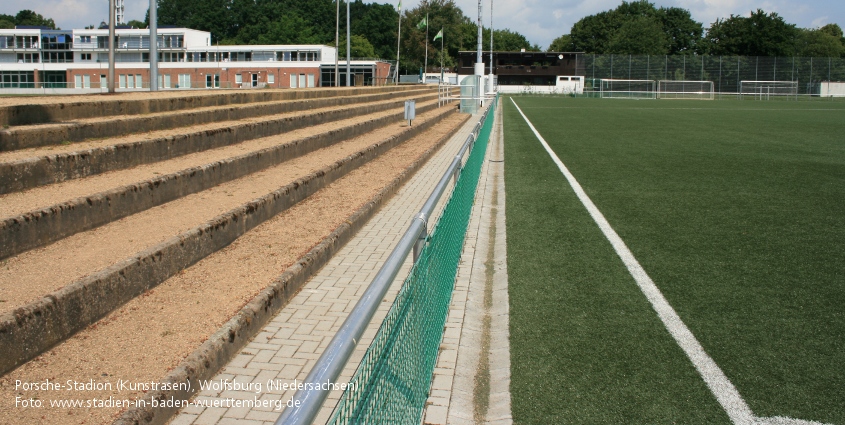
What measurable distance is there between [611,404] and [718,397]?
650 mm

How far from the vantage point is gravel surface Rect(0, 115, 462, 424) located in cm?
372

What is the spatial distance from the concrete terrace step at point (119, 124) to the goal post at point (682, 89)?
2523 inches

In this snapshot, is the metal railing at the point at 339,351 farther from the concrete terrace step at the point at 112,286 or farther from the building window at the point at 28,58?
the building window at the point at 28,58

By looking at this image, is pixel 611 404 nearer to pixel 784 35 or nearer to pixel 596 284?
pixel 596 284

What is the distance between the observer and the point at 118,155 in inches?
313

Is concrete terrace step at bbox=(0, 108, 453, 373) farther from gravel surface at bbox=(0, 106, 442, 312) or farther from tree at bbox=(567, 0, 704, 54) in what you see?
tree at bbox=(567, 0, 704, 54)

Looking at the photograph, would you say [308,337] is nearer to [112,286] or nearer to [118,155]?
[112,286]

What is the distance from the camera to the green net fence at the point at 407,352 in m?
2.73

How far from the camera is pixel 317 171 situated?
10.2 metres

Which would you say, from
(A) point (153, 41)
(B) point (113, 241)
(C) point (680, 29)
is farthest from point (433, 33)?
(B) point (113, 241)

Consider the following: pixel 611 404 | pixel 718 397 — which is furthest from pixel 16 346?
pixel 718 397

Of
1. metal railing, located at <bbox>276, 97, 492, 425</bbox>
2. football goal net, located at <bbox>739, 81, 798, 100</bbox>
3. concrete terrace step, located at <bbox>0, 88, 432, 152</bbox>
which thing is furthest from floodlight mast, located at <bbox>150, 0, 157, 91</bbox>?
football goal net, located at <bbox>739, 81, 798, 100</bbox>

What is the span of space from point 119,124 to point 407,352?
7241 mm

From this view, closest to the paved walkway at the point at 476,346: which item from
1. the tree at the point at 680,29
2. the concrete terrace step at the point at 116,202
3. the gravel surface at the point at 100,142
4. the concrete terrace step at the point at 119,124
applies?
the concrete terrace step at the point at 116,202
